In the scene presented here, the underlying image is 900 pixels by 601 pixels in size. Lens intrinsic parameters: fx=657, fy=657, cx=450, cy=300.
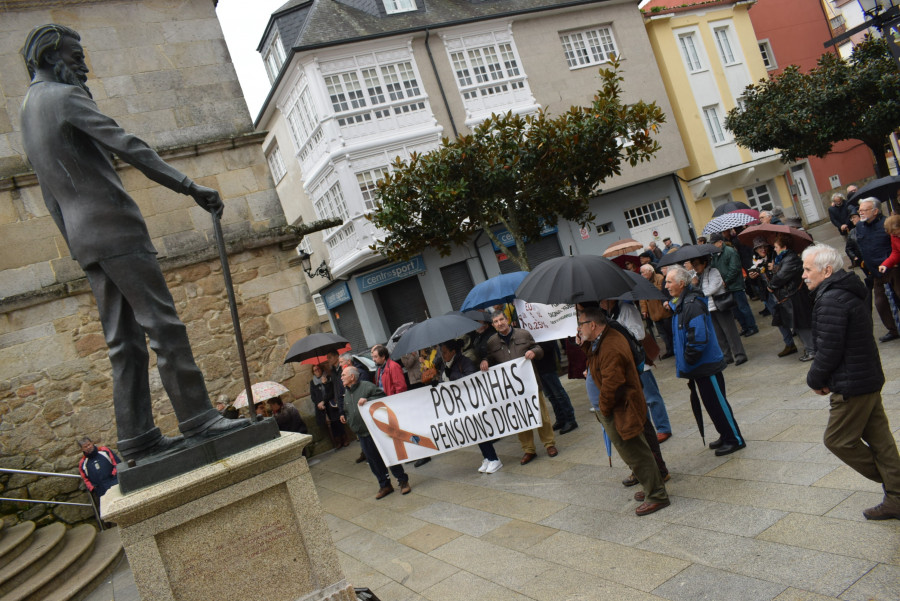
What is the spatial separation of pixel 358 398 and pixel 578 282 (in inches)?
142

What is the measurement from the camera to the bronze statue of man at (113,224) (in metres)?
4.20

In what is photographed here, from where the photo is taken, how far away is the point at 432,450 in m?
8.16

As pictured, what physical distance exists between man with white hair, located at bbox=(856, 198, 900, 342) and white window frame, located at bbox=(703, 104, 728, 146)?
21.7 m

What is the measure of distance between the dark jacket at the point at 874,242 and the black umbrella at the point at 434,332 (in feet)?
17.0

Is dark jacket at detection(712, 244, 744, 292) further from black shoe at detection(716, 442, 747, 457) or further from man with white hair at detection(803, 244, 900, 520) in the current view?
man with white hair at detection(803, 244, 900, 520)

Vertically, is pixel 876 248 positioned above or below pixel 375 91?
below

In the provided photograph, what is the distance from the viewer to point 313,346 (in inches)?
437

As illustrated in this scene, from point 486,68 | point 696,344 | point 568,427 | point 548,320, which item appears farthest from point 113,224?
point 486,68

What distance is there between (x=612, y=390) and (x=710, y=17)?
2960 cm

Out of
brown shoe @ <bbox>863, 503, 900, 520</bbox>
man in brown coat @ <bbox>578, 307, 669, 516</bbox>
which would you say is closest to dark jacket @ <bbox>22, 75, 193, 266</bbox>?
man in brown coat @ <bbox>578, 307, 669, 516</bbox>

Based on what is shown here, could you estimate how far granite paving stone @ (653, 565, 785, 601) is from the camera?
12.6ft

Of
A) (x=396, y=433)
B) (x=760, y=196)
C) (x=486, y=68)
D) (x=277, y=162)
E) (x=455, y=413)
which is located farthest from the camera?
(x=760, y=196)

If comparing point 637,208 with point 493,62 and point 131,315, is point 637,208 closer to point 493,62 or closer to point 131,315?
point 493,62

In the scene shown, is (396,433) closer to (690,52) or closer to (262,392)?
(262,392)
